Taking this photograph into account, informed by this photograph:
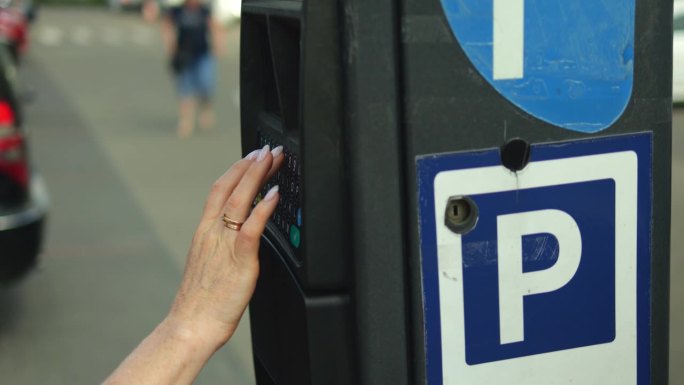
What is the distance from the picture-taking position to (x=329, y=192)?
1.66m

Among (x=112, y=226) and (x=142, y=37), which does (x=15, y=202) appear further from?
(x=142, y=37)

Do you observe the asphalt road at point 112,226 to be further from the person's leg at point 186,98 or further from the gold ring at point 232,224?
the gold ring at point 232,224

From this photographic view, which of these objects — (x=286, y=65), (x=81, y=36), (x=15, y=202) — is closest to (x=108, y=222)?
(x=15, y=202)

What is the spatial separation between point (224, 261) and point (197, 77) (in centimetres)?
1077

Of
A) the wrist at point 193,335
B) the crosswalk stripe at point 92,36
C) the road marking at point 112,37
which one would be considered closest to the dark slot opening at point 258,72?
the wrist at point 193,335

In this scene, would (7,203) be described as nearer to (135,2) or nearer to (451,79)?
(451,79)

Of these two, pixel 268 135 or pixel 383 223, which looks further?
pixel 268 135

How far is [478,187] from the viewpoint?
1.66 meters

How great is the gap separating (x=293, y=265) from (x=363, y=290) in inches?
7.3

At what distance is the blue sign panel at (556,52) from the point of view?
1.64 metres

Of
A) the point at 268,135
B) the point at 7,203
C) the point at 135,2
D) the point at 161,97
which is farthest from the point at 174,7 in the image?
the point at 135,2

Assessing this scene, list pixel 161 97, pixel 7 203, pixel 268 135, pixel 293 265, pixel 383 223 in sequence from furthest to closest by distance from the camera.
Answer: pixel 161 97 → pixel 7 203 → pixel 268 135 → pixel 293 265 → pixel 383 223

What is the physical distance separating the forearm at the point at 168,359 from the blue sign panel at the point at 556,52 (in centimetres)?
61

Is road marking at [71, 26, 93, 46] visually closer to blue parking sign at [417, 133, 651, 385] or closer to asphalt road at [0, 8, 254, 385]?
asphalt road at [0, 8, 254, 385]
